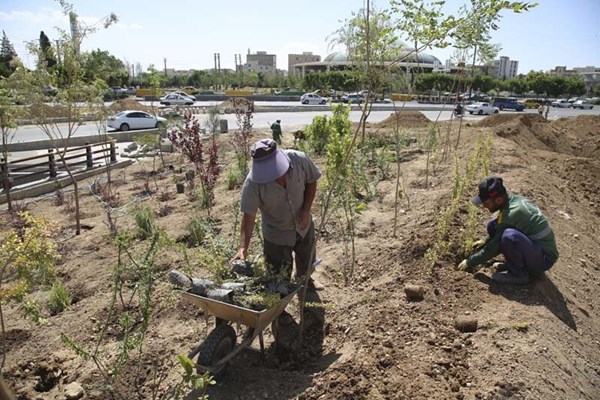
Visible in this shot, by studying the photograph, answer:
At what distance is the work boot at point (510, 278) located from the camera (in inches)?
142

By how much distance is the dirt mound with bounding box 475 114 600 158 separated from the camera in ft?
39.1

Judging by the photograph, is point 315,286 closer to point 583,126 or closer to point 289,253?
point 289,253

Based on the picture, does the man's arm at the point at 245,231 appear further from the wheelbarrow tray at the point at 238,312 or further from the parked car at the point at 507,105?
the parked car at the point at 507,105

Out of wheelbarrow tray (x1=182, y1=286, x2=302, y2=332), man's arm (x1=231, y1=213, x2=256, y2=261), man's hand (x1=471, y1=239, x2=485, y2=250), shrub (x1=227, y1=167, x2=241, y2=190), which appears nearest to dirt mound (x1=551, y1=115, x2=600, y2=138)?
shrub (x1=227, y1=167, x2=241, y2=190)

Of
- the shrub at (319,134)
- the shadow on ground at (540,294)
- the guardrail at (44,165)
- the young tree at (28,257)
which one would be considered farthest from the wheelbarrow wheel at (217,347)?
the guardrail at (44,165)

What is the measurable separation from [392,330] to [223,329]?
1260 millimetres

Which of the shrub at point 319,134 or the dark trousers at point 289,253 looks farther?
the shrub at point 319,134

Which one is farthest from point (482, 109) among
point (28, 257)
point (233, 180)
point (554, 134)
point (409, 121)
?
point (28, 257)

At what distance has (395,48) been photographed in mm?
4086

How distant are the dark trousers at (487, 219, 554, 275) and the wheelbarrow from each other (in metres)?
1.87

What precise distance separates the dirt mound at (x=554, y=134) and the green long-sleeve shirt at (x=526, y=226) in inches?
337

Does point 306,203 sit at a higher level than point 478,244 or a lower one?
higher

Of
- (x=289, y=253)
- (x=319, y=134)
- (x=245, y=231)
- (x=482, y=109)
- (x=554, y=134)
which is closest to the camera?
(x=245, y=231)

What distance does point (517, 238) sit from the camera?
351 cm
